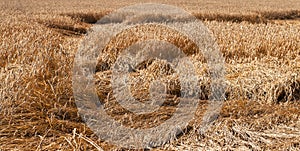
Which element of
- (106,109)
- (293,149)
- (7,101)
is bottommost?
(293,149)

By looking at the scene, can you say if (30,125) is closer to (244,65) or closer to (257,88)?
(257,88)

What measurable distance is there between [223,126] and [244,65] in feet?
5.62

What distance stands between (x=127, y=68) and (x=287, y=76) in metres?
1.87

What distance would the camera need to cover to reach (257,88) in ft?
10.8

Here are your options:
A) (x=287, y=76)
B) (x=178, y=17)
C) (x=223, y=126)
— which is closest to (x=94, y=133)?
(x=223, y=126)

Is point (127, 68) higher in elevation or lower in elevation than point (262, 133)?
higher

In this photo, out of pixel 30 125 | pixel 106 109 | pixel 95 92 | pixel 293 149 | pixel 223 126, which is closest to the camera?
pixel 293 149

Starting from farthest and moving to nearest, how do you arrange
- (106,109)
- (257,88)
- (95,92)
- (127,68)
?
(127,68)
(257,88)
(95,92)
(106,109)

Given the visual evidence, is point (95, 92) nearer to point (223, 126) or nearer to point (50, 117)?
point (50, 117)

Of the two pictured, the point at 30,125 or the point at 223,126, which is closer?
the point at 30,125

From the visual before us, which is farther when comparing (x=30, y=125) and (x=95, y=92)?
(x=95, y=92)

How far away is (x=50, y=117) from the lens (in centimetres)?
260

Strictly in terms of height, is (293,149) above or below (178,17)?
below

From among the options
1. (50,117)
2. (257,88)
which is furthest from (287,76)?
(50,117)
